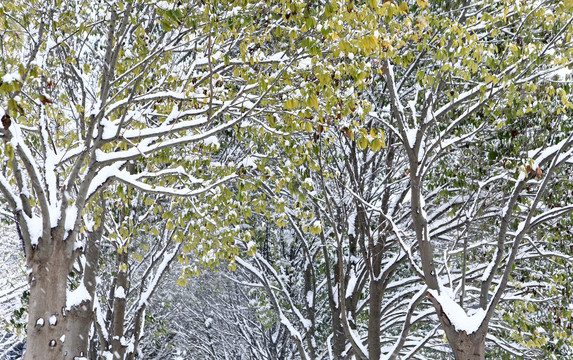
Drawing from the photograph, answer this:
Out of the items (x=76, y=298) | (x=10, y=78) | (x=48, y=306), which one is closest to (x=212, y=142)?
(x=76, y=298)

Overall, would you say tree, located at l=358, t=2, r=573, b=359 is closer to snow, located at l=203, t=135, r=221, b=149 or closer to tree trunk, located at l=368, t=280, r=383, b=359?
tree trunk, located at l=368, t=280, r=383, b=359

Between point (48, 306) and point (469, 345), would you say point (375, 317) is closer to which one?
point (469, 345)

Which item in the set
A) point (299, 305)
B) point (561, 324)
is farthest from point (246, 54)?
point (299, 305)

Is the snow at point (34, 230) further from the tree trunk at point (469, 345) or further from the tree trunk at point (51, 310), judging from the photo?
the tree trunk at point (469, 345)

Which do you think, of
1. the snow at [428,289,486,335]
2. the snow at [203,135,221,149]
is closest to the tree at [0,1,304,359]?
the snow at [203,135,221,149]

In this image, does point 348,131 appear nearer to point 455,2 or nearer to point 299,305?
point 455,2

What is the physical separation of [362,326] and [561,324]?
4.97m

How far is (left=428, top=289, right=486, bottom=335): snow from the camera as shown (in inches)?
250

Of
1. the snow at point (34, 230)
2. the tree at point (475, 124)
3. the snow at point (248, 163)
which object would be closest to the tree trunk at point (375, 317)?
the tree at point (475, 124)

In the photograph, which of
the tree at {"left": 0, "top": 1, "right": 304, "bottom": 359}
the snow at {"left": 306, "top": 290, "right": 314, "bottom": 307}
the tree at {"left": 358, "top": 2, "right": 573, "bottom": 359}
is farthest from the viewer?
the snow at {"left": 306, "top": 290, "right": 314, "bottom": 307}

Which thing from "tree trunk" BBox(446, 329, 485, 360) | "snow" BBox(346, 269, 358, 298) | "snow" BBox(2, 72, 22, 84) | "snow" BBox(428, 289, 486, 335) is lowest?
"tree trunk" BBox(446, 329, 485, 360)

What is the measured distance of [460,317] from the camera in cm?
644

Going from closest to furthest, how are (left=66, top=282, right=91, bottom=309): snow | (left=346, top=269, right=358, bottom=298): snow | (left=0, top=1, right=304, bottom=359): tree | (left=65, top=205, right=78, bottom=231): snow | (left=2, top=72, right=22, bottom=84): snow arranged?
(left=2, top=72, right=22, bottom=84): snow, (left=0, top=1, right=304, bottom=359): tree, (left=65, top=205, right=78, bottom=231): snow, (left=66, top=282, right=91, bottom=309): snow, (left=346, top=269, right=358, bottom=298): snow

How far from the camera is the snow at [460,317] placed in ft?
20.8
